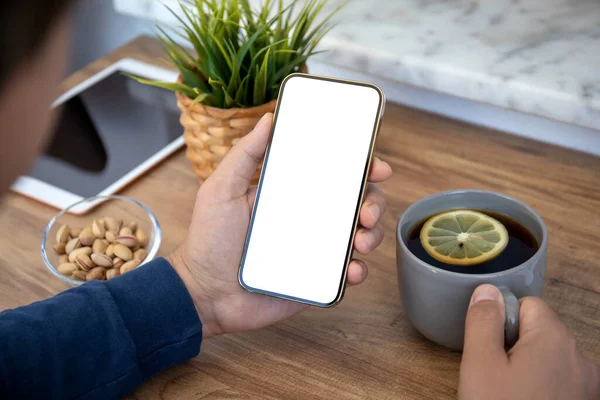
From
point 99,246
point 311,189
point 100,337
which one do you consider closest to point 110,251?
point 99,246

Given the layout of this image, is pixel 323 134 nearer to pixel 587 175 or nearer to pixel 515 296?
pixel 515 296

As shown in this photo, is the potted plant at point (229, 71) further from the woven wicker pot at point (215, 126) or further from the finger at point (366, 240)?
the finger at point (366, 240)

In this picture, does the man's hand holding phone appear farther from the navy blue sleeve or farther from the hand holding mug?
the hand holding mug

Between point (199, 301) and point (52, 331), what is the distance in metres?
0.15

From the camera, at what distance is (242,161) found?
2.22ft

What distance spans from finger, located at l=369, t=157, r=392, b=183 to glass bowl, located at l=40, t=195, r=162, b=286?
281 mm

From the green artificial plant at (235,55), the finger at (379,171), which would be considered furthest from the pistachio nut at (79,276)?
the finger at (379,171)

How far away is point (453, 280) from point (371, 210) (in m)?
0.12

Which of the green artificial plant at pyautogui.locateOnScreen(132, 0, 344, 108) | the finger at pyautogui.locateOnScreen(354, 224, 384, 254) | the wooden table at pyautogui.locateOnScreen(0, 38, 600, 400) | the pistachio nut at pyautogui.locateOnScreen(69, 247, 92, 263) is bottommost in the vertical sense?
the wooden table at pyautogui.locateOnScreen(0, 38, 600, 400)

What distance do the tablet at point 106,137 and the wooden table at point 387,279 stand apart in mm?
31

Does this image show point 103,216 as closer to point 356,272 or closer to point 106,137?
point 106,137

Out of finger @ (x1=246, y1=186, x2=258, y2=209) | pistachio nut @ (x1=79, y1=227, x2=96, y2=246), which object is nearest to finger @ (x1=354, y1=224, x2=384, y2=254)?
finger @ (x1=246, y1=186, x2=258, y2=209)

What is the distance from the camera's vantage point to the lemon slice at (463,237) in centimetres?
59

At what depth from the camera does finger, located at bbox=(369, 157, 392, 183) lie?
0.65 meters
